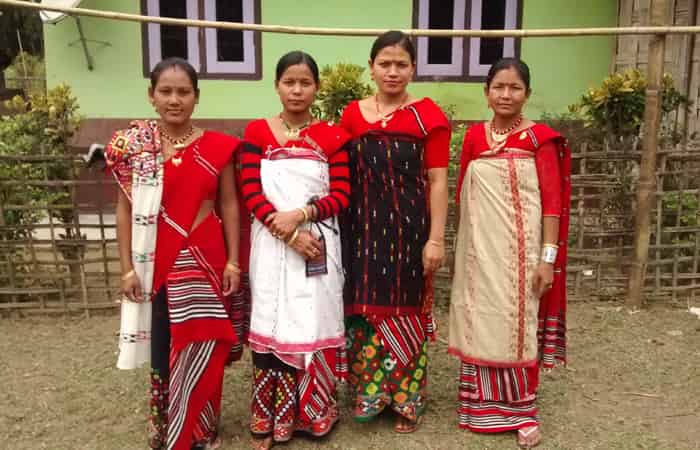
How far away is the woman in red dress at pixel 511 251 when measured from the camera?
2.70 metres

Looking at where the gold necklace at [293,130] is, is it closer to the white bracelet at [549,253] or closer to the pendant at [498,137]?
the pendant at [498,137]

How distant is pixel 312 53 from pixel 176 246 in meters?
5.30

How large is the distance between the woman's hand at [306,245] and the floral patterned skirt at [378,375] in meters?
0.46

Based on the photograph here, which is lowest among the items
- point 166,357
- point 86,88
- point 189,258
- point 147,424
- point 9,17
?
point 147,424

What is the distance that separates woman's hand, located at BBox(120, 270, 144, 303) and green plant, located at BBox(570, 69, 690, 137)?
12.7 feet

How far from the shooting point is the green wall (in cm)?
709

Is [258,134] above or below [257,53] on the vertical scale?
below

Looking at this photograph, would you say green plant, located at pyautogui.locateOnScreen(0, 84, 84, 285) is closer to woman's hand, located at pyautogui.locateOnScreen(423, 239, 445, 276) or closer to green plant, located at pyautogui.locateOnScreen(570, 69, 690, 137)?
woman's hand, located at pyautogui.locateOnScreen(423, 239, 445, 276)

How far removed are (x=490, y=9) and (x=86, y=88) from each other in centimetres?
480

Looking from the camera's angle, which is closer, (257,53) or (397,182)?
(397,182)

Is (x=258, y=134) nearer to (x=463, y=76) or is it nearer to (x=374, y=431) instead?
(x=374, y=431)

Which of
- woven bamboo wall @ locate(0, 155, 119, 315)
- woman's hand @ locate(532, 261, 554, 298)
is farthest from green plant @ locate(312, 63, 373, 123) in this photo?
woman's hand @ locate(532, 261, 554, 298)

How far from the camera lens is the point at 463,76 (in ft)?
24.3

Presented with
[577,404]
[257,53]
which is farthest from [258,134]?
[257,53]
